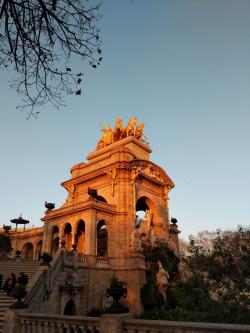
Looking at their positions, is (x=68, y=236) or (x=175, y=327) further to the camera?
(x=68, y=236)

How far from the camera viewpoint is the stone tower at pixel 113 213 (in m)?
23.5

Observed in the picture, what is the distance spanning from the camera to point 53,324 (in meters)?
8.40

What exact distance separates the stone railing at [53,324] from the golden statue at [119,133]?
28400 millimetres

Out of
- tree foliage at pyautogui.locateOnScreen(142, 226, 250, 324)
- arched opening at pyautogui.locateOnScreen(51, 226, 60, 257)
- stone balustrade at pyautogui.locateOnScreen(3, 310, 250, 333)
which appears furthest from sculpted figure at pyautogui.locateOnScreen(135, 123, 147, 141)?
stone balustrade at pyautogui.locateOnScreen(3, 310, 250, 333)

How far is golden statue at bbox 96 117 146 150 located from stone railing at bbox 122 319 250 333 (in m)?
30.8

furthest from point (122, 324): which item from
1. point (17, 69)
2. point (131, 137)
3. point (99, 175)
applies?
point (131, 137)

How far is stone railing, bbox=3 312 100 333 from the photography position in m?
7.61

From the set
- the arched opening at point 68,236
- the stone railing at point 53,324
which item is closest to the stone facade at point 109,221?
the arched opening at point 68,236

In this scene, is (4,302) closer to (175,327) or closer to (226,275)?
(226,275)

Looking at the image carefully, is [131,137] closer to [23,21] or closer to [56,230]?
[56,230]

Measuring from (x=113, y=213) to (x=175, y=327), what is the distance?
68.7ft

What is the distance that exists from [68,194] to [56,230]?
4.72 meters

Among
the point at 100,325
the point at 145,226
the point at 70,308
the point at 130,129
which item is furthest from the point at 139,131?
the point at 100,325

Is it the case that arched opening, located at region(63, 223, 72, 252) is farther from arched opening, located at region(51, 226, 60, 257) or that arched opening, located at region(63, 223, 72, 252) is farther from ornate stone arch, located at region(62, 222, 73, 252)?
arched opening, located at region(51, 226, 60, 257)
